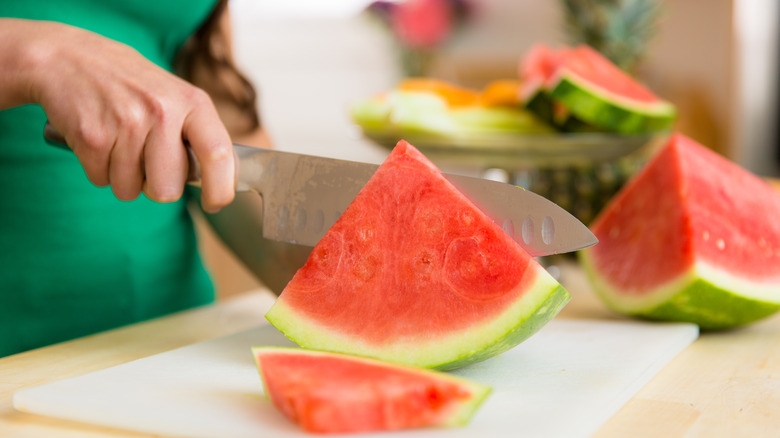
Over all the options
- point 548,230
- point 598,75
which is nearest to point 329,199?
point 548,230

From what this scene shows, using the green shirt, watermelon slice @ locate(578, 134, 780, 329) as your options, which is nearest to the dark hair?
the green shirt

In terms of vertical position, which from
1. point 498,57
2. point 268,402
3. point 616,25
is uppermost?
point 616,25

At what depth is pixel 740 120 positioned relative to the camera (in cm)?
326

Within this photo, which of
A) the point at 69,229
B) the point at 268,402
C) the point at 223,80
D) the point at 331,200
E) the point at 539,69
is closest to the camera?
the point at 268,402

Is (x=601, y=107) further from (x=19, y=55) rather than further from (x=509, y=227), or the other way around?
(x=19, y=55)

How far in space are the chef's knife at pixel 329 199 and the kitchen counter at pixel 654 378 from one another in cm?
24

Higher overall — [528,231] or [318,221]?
[528,231]

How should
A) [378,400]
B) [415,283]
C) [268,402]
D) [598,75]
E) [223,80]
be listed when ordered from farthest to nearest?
[598,75] → [223,80] → [415,283] → [268,402] → [378,400]

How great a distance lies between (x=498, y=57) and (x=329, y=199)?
3.04 metres

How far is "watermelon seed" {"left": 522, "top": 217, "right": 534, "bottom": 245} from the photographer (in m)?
1.05

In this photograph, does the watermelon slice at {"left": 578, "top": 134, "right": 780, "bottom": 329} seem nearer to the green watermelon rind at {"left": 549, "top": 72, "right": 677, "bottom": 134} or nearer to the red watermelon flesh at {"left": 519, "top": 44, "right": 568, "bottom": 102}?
the green watermelon rind at {"left": 549, "top": 72, "right": 677, "bottom": 134}

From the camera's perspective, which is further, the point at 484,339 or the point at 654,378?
the point at 654,378

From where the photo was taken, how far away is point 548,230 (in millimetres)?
1044

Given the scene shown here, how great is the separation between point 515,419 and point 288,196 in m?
0.52
